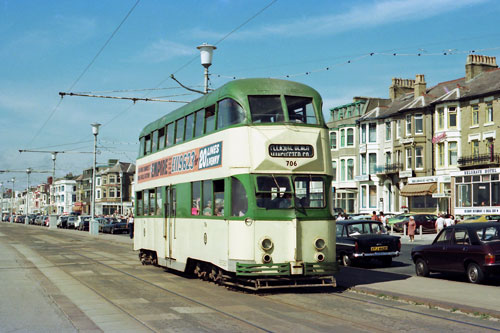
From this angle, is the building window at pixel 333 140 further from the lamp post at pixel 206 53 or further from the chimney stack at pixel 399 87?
the lamp post at pixel 206 53

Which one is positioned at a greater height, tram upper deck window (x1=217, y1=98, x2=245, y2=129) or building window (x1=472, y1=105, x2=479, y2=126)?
building window (x1=472, y1=105, x2=479, y2=126)

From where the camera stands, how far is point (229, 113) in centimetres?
1414

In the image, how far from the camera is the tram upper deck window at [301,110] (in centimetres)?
1387

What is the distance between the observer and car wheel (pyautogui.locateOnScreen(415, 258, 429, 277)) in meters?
17.3

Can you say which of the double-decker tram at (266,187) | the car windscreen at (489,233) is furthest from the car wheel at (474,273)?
the double-decker tram at (266,187)

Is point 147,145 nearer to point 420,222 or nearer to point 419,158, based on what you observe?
point 420,222

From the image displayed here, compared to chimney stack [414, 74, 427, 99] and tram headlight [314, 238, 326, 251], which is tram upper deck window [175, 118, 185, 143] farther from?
chimney stack [414, 74, 427, 99]

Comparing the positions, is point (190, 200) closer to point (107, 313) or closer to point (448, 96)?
point (107, 313)

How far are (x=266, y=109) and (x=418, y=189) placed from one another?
138 feet

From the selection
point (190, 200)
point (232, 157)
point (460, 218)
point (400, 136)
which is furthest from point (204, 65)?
point (400, 136)

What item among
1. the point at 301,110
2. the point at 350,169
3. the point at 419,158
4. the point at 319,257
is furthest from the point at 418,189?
the point at 319,257

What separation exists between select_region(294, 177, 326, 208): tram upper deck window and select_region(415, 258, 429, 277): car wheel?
5135 millimetres

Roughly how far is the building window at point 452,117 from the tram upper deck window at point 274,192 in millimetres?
41551

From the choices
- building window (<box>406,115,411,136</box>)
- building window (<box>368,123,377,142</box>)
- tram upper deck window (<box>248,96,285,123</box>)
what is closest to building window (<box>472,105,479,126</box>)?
building window (<box>406,115,411,136</box>)
